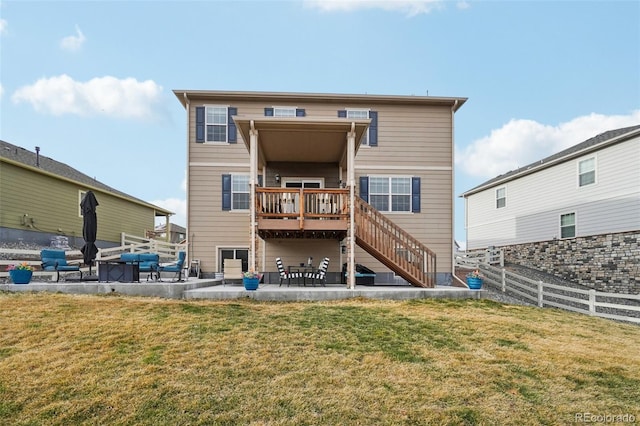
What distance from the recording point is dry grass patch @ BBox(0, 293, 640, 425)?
3.70 metres

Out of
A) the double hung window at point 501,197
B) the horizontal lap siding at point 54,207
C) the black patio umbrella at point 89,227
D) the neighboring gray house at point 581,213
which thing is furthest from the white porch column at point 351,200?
the double hung window at point 501,197

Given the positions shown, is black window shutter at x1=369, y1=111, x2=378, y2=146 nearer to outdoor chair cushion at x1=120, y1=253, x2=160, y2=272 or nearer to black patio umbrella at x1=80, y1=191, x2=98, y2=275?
outdoor chair cushion at x1=120, y1=253, x2=160, y2=272

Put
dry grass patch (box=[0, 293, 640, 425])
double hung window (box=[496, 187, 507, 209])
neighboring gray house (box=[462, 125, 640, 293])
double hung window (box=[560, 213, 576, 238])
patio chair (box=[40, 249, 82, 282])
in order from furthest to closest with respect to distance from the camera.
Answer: double hung window (box=[496, 187, 507, 209]) → double hung window (box=[560, 213, 576, 238]) → neighboring gray house (box=[462, 125, 640, 293]) → patio chair (box=[40, 249, 82, 282]) → dry grass patch (box=[0, 293, 640, 425])

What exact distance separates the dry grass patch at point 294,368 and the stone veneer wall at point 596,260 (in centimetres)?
836

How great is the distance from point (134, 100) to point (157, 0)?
11345 mm

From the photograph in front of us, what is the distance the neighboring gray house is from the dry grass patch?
877 centimetres

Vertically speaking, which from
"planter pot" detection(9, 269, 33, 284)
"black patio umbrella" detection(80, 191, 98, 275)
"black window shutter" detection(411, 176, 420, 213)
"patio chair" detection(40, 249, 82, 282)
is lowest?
"planter pot" detection(9, 269, 33, 284)

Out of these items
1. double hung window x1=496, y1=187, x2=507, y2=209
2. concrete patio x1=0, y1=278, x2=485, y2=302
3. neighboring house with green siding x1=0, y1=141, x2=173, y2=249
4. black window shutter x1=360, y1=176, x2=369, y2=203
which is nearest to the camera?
concrete patio x1=0, y1=278, x2=485, y2=302

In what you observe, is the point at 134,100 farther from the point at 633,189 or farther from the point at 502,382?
the point at 633,189

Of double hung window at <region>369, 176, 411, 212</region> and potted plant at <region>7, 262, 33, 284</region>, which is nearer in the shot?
potted plant at <region>7, 262, 33, 284</region>

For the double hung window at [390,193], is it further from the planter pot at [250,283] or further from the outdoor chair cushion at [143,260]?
the outdoor chair cushion at [143,260]

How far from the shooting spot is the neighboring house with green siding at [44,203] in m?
14.6

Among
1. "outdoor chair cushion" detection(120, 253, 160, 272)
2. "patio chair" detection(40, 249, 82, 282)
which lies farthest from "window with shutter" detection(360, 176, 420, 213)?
"patio chair" detection(40, 249, 82, 282)

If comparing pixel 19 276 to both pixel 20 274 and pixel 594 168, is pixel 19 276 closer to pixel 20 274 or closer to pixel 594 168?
pixel 20 274
